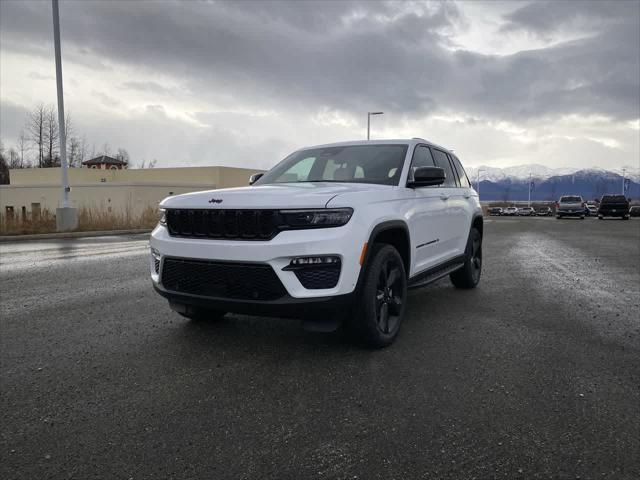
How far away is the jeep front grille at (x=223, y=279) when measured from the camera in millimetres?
3525

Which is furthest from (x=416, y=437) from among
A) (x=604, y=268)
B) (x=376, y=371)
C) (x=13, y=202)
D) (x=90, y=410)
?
(x=13, y=202)

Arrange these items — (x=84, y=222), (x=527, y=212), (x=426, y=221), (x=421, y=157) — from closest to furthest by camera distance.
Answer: (x=426, y=221)
(x=421, y=157)
(x=84, y=222)
(x=527, y=212)

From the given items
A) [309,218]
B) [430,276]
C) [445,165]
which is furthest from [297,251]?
[445,165]

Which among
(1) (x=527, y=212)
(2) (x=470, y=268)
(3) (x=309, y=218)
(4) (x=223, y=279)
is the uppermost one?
(3) (x=309, y=218)

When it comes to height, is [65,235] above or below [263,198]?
below

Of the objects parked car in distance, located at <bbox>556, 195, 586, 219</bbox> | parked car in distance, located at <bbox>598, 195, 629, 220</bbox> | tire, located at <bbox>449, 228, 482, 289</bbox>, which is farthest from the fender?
parked car in distance, located at <bbox>598, 195, 629, 220</bbox>

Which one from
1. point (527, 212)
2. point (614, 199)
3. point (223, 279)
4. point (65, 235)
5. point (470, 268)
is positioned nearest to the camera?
point (223, 279)

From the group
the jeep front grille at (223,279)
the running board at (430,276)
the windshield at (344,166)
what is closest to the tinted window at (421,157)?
the windshield at (344,166)

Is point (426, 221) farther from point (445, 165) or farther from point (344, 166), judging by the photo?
point (445, 165)

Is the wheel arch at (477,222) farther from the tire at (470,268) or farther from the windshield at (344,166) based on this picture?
the windshield at (344,166)

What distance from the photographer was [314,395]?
3199 mm

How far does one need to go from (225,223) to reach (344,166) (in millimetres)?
1871

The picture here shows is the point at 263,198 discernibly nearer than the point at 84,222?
Yes

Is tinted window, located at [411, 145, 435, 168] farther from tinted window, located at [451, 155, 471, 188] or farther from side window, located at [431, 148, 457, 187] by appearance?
tinted window, located at [451, 155, 471, 188]
